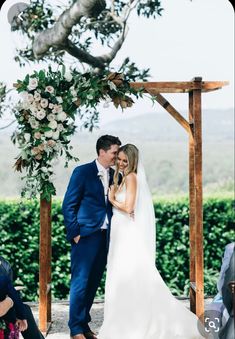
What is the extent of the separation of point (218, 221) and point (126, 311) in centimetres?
337

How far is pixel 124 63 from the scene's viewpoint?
9.91 m

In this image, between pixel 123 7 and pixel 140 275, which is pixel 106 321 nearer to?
pixel 140 275

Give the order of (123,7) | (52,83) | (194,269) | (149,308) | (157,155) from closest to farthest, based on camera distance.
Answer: (149,308) < (52,83) < (194,269) < (123,7) < (157,155)

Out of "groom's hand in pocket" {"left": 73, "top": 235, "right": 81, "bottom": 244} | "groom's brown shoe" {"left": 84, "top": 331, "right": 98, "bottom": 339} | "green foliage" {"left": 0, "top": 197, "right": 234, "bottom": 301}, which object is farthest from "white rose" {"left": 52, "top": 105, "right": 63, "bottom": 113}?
"green foliage" {"left": 0, "top": 197, "right": 234, "bottom": 301}

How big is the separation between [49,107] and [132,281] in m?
1.70

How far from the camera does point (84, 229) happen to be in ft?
21.9

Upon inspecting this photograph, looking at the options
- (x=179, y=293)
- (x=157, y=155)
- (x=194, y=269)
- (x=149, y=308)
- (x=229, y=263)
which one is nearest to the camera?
(x=229, y=263)

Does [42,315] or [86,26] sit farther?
[86,26]

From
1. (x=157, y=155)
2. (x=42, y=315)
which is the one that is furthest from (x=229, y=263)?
(x=157, y=155)

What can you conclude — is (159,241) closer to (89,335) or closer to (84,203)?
(89,335)

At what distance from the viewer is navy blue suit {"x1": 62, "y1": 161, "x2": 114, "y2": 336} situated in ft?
21.9

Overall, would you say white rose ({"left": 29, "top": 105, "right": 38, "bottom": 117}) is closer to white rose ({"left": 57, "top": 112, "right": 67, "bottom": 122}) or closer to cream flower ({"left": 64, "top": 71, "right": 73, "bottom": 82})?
white rose ({"left": 57, "top": 112, "right": 67, "bottom": 122})

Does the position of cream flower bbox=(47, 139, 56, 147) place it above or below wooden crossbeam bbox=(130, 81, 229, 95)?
below

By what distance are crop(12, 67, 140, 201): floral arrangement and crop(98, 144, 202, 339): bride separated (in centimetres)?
65
